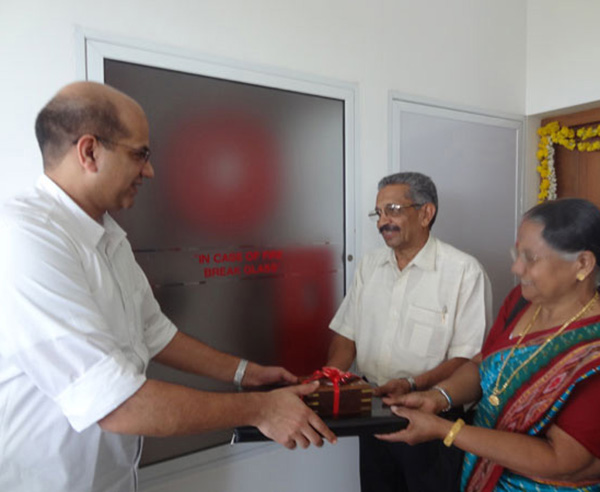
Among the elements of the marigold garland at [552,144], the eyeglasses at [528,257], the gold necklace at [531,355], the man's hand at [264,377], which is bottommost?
the man's hand at [264,377]

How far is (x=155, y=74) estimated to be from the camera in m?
1.75

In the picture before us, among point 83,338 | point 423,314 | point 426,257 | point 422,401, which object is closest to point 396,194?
point 426,257

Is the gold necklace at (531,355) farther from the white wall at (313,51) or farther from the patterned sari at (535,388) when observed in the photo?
the white wall at (313,51)

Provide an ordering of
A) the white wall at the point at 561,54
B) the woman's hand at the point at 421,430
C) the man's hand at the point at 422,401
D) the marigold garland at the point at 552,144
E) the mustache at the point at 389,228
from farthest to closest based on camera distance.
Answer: the marigold garland at the point at 552,144, the white wall at the point at 561,54, the mustache at the point at 389,228, the man's hand at the point at 422,401, the woman's hand at the point at 421,430

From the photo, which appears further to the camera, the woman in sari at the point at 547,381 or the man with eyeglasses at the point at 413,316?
the man with eyeglasses at the point at 413,316

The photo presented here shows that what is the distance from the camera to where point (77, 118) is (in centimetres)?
104

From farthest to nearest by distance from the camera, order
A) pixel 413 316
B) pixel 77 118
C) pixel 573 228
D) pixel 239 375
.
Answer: pixel 413 316, pixel 239 375, pixel 573 228, pixel 77 118

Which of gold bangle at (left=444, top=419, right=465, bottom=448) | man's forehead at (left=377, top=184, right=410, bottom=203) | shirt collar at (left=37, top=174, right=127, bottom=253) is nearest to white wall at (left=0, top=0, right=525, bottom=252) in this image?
man's forehead at (left=377, top=184, right=410, bottom=203)

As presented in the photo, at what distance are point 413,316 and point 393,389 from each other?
13.1 inches

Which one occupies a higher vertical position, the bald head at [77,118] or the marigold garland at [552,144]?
the marigold garland at [552,144]

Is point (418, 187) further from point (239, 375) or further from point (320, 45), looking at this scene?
point (239, 375)

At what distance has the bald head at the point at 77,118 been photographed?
1.04m

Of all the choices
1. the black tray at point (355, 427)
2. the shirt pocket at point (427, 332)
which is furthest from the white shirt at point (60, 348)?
the shirt pocket at point (427, 332)

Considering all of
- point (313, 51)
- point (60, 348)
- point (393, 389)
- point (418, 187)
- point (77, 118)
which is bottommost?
point (393, 389)
